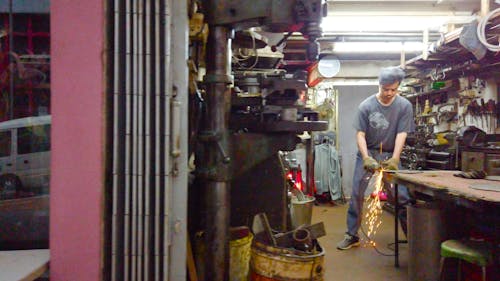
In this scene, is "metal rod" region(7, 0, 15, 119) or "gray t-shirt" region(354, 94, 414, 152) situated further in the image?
"gray t-shirt" region(354, 94, 414, 152)

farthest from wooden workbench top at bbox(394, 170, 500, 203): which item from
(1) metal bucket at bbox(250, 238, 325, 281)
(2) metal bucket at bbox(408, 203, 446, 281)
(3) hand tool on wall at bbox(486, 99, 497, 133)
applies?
(3) hand tool on wall at bbox(486, 99, 497, 133)

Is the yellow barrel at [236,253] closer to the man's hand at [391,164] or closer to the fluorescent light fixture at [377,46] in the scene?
the man's hand at [391,164]

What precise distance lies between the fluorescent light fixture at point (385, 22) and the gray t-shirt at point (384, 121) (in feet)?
3.77

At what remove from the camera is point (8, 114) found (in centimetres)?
189

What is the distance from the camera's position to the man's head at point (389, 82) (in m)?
3.76

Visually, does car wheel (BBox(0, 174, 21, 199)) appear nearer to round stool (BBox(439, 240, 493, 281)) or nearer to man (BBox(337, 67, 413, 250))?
round stool (BBox(439, 240, 493, 281))

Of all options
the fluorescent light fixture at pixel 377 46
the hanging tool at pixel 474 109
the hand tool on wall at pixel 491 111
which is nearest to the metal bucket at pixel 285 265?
the fluorescent light fixture at pixel 377 46

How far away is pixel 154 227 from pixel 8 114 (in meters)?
0.98

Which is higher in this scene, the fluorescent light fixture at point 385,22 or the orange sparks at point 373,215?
the fluorescent light fixture at point 385,22

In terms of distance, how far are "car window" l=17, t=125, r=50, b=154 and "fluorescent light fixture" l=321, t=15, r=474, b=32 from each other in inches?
134

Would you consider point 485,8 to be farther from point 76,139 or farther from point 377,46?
point 76,139

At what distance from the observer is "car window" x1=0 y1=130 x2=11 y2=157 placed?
185cm

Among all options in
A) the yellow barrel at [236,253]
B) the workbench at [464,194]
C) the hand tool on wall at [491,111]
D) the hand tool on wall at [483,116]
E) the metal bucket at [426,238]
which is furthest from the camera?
the hand tool on wall at [483,116]

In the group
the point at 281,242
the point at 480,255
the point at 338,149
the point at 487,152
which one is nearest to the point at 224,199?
the point at 281,242
